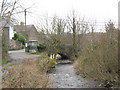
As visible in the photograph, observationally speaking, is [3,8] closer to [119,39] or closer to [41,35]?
[119,39]

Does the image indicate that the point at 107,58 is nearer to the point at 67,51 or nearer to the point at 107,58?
the point at 107,58

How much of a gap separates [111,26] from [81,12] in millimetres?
12804

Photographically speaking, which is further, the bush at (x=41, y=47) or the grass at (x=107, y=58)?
the bush at (x=41, y=47)

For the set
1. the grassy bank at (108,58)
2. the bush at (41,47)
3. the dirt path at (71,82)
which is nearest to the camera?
the grassy bank at (108,58)

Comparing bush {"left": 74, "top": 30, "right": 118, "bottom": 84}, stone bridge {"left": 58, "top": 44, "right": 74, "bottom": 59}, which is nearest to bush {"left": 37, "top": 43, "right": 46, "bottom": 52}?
stone bridge {"left": 58, "top": 44, "right": 74, "bottom": 59}

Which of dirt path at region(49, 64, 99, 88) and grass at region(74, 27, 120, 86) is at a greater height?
grass at region(74, 27, 120, 86)

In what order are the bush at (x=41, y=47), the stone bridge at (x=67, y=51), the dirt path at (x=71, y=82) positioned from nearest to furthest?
the dirt path at (x=71, y=82) → the stone bridge at (x=67, y=51) → the bush at (x=41, y=47)

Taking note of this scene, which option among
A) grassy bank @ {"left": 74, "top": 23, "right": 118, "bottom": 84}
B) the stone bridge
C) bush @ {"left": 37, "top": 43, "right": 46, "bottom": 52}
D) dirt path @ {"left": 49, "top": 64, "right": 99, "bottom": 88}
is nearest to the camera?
grassy bank @ {"left": 74, "top": 23, "right": 118, "bottom": 84}

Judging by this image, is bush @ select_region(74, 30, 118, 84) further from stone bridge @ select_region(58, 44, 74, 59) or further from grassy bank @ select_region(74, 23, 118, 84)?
stone bridge @ select_region(58, 44, 74, 59)

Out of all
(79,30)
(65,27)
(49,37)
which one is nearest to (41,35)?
(49,37)

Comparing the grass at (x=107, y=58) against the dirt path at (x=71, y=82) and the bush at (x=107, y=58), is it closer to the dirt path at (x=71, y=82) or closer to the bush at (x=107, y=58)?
the bush at (x=107, y=58)

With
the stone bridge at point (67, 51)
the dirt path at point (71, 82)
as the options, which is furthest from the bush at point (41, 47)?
the dirt path at point (71, 82)

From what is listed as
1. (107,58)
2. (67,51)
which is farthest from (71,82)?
(67,51)

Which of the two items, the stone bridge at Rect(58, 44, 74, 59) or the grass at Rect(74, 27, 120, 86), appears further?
the stone bridge at Rect(58, 44, 74, 59)
